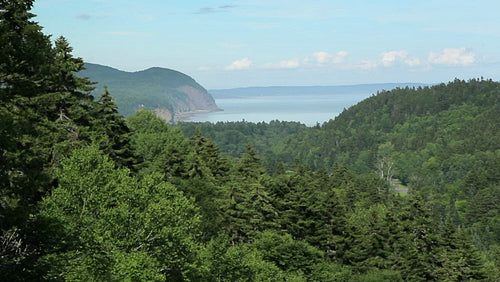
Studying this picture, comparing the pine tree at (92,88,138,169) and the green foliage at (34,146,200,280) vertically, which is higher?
the pine tree at (92,88,138,169)

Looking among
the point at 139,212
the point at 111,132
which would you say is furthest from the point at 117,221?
the point at 111,132

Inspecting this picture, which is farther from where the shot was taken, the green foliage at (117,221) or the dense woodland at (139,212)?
the green foliage at (117,221)

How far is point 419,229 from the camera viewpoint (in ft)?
170

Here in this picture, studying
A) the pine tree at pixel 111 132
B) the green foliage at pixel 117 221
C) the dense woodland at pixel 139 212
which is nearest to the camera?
the dense woodland at pixel 139 212

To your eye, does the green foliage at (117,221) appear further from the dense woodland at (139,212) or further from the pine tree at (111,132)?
the pine tree at (111,132)

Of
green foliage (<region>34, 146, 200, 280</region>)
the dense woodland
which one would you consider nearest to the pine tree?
the dense woodland

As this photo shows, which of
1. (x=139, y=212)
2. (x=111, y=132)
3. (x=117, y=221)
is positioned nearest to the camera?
(x=117, y=221)

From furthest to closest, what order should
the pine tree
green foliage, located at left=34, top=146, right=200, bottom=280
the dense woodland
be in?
the pine tree
green foliage, located at left=34, top=146, right=200, bottom=280
the dense woodland

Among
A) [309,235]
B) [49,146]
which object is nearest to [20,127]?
[49,146]

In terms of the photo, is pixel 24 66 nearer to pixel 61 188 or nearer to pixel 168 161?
pixel 61 188

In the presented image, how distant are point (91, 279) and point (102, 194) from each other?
12.4 ft

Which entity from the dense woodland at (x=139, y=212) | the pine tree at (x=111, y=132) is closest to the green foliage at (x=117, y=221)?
the dense woodland at (x=139, y=212)

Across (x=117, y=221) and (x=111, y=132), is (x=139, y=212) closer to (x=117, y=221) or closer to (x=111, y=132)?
(x=117, y=221)

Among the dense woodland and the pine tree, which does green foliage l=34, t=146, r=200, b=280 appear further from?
the pine tree
